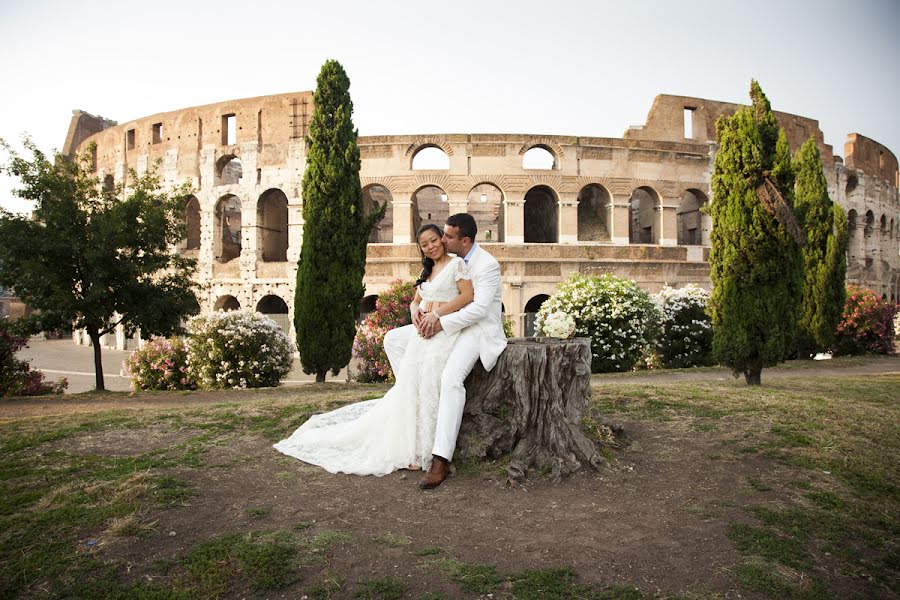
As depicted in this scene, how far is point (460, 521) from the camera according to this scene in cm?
366

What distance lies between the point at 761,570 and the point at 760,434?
291 centimetres

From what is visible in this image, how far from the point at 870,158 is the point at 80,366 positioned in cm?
3819

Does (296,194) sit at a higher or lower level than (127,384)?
higher

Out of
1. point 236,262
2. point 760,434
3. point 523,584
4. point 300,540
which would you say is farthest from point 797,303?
point 236,262

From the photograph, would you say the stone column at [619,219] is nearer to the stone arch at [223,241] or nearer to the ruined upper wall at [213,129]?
the ruined upper wall at [213,129]

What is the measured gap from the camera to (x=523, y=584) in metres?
2.85

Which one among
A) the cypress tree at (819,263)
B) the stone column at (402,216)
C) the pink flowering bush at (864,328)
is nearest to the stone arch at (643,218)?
the cypress tree at (819,263)

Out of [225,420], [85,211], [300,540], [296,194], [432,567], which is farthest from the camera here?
[296,194]

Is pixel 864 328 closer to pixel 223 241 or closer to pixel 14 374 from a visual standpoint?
pixel 14 374

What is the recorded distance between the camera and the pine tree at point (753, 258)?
366 inches

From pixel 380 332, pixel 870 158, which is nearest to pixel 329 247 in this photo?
pixel 380 332

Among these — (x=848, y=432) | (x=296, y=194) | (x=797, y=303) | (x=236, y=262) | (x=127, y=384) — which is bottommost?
(x=127, y=384)

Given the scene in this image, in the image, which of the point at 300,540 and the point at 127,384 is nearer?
the point at 300,540

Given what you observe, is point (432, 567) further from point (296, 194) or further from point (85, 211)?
point (296, 194)
